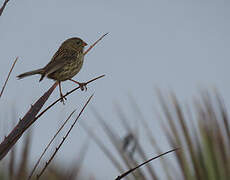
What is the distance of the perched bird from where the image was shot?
1.93 metres

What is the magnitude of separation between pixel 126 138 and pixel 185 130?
42cm

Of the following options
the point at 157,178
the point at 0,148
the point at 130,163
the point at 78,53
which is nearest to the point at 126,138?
the point at 130,163

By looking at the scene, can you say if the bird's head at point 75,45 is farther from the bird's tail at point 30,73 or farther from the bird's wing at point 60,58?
the bird's tail at point 30,73

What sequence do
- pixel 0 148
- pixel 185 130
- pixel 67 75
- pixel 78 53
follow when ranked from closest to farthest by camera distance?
pixel 0 148
pixel 67 75
pixel 185 130
pixel 78 53

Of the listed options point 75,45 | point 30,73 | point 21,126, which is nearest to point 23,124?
point 21,126

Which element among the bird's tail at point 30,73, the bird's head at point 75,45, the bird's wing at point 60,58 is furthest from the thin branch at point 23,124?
the bird's head at point 75,45

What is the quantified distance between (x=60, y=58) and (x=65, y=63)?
98 millimetres

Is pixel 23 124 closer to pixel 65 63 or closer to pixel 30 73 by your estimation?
pixel 30 73

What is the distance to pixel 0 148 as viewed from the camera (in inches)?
37.3

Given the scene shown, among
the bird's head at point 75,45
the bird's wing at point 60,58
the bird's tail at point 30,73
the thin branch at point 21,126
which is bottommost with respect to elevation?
the thin branch at point 21,126

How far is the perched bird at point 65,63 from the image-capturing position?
193 centimetres

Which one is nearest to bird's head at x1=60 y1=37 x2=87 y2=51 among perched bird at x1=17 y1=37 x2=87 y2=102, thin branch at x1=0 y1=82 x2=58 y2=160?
perched bird at x1=17 y1=37 x2=87 y2=102

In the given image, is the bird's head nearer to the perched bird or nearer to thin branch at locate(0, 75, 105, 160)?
the perched bird

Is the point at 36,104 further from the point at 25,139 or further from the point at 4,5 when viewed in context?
the point at 25,139
